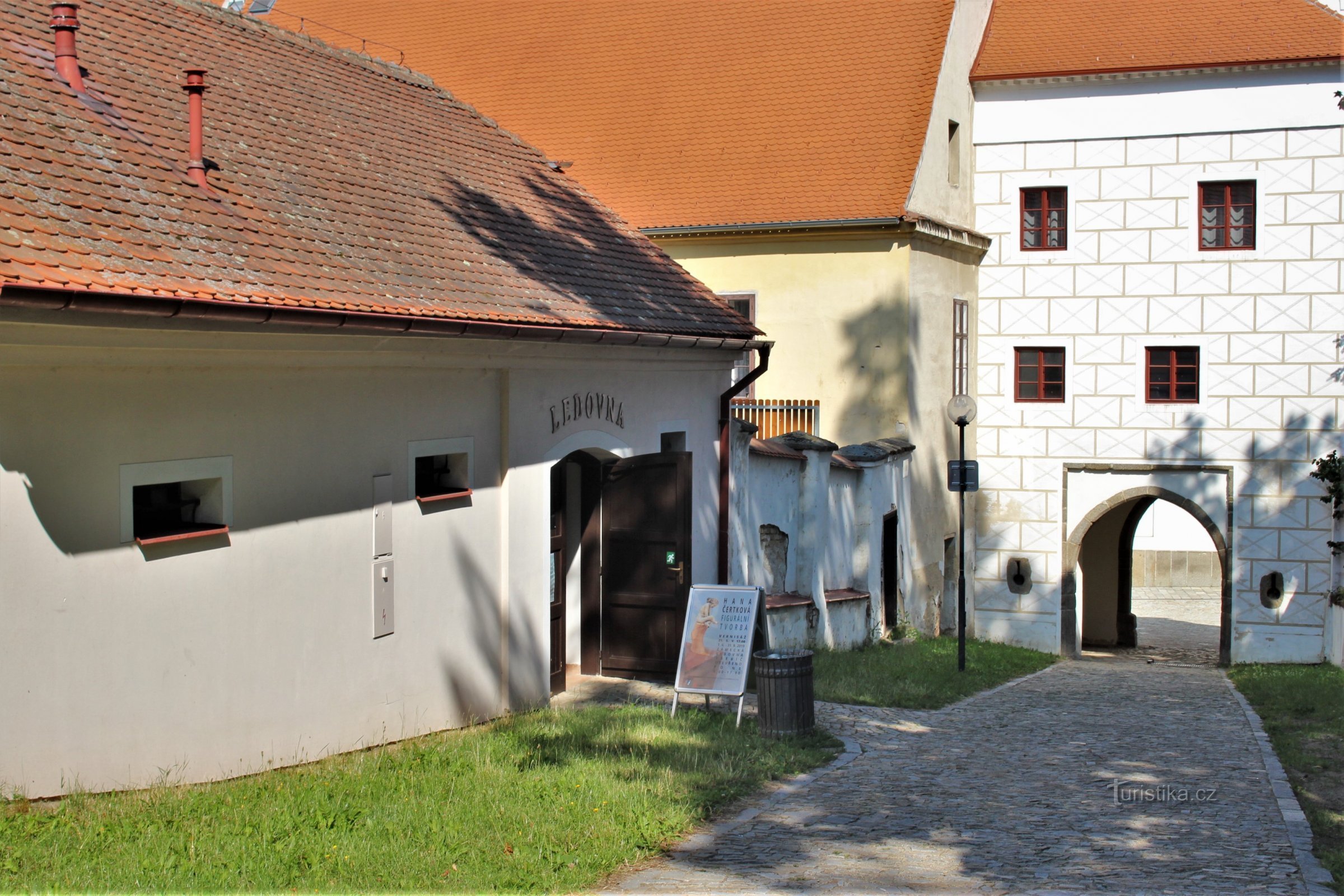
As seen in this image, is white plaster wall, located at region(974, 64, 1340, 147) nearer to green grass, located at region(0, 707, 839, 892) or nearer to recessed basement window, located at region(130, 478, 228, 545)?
green grass, located at region(0, 707, 839, 892)

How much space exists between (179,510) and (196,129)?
9.38 feet

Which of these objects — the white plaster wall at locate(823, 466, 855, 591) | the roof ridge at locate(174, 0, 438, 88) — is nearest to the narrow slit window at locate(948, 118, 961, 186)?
the white plaster wall at locate(823, 466, 855, 591)

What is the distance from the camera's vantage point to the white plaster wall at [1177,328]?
24109 millimetres

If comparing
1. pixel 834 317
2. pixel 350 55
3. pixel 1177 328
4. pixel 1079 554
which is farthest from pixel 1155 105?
pixel 350 55

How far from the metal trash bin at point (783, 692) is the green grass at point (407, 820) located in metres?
0.70

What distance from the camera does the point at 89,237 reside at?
→ 311 inches

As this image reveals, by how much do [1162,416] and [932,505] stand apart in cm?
475

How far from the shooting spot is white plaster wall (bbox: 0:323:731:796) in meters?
7.41

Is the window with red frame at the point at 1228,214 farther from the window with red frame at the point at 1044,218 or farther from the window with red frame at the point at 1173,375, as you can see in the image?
the window with red frame at the point at 1044,218

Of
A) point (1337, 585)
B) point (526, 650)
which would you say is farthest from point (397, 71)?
point (1337, 585)

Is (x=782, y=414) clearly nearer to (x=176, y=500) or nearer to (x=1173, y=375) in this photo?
(x=1173, y=375)

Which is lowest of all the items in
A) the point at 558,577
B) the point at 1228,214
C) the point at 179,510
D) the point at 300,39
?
the point at 558,577

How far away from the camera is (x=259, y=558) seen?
900 cm

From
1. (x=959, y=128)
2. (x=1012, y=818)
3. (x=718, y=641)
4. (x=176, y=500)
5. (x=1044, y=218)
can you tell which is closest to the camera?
(x=176, y=500)
